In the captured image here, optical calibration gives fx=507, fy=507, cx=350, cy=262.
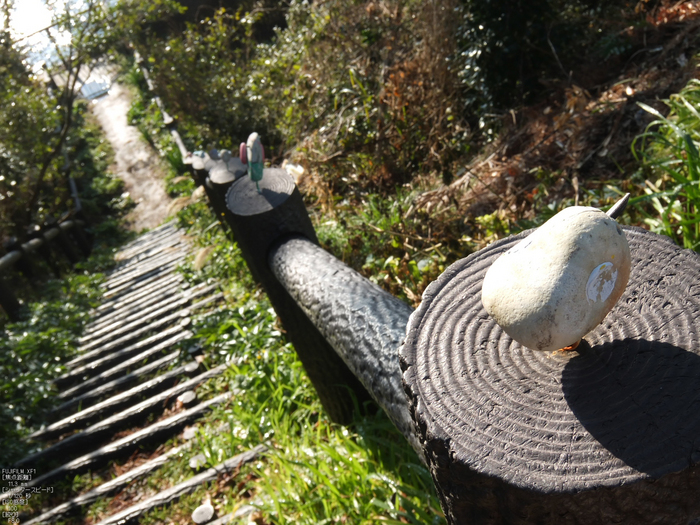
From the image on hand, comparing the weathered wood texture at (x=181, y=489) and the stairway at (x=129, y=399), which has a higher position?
the stairway at (x=129, y=399)

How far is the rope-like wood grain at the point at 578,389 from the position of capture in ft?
2.46

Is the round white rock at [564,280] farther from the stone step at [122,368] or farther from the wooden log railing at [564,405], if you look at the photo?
the stone step at [122,368]

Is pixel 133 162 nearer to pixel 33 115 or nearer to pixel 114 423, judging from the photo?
pixel 33 115

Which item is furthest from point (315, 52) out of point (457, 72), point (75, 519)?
point (75, 519)

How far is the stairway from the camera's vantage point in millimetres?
3172

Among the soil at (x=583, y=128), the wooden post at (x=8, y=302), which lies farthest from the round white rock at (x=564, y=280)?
the wooden post at (x=8, y=302)

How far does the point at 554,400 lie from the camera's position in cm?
85

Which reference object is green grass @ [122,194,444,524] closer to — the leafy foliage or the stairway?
the stairway

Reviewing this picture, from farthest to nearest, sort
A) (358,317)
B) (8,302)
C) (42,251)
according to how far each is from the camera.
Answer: (42,251) < (8,302) < (358,317)

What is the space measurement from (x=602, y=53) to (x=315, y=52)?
397 cm

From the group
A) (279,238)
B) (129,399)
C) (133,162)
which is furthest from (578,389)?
(133,162)

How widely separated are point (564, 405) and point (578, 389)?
0.14 ft

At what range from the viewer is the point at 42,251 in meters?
8.40

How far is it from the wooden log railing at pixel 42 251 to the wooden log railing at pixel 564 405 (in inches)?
276
